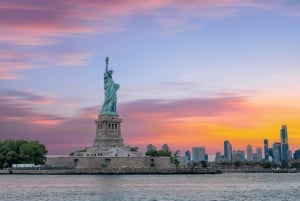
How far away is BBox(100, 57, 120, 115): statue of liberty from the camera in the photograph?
148 metres

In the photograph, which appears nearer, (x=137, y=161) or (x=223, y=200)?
(x=223, y=200)

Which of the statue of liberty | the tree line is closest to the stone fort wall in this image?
the tree line

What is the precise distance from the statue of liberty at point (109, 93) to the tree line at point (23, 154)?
18.7m

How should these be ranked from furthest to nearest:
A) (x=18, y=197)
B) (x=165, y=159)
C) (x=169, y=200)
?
(x=165, y=159) → (x=18, y=197) → (x=169, y=200)

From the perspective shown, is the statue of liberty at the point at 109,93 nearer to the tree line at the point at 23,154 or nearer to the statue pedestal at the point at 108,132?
the statue pedestal at the point at 108,132

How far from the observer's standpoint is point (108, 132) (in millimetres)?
144500

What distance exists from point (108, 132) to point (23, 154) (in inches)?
874

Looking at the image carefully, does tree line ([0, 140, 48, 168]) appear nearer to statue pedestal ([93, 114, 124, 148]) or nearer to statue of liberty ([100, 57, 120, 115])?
statue pedestal ([93, 114, 124, 148])

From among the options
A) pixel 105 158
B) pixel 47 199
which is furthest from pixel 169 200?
pixel 105 158

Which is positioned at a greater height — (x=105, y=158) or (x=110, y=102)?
(x=110, y=102)

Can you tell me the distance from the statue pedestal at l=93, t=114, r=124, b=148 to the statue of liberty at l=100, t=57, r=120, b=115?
8.11ft

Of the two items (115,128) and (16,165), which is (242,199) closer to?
(115,128)

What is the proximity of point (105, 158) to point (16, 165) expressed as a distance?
930 inches

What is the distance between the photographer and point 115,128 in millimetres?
145250
